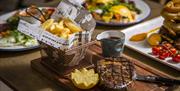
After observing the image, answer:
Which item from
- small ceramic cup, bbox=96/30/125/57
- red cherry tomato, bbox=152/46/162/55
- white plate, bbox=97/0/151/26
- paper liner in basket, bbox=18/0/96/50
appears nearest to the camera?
paper liner in basket, bbox=18/0/96/50

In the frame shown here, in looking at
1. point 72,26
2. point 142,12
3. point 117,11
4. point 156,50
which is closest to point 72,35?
point 72,26

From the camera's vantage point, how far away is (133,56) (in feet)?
4.65

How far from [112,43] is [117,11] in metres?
0.44

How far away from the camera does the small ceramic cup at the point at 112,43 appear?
51.0 inches

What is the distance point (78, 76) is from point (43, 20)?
293mm

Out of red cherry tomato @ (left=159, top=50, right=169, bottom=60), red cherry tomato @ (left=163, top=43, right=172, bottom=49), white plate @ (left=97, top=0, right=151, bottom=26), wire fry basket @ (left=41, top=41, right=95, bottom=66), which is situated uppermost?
wire fry basket @ (left=41, top=41, right=95, bottom=66)

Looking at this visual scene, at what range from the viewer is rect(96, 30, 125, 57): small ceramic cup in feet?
4.25

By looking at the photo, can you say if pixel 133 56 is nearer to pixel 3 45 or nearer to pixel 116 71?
pixel 116 71

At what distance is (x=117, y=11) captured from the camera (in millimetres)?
1698

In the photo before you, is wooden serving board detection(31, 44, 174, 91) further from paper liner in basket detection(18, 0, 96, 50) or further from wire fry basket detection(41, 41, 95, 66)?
paper liner in basket detection(18, 0, 96, 50)

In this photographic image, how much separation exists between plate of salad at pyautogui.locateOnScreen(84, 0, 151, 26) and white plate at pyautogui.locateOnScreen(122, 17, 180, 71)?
5 centimetres

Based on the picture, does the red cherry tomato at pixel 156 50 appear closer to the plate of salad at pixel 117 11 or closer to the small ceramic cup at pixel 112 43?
the small ceramic cup at pixel 112 43

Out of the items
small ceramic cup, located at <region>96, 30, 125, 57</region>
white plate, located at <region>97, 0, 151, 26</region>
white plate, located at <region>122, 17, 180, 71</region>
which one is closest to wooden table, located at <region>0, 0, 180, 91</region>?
white plate, located at <region>122, 17, 180, 71</region>

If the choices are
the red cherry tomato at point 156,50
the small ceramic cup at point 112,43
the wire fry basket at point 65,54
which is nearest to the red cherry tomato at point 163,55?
the red cherry tomato at point 156,50
